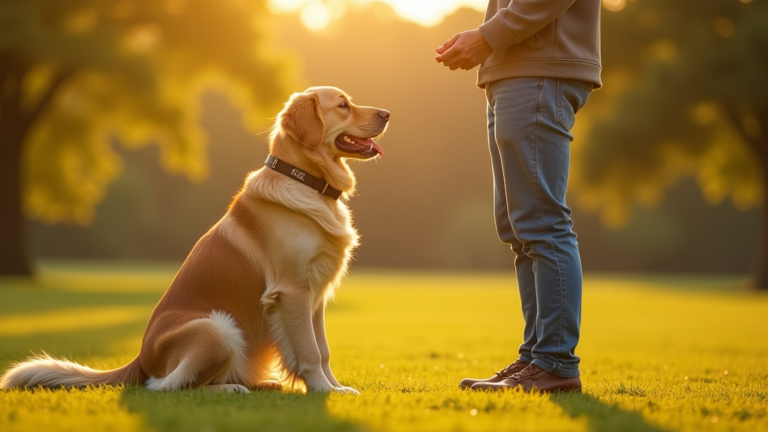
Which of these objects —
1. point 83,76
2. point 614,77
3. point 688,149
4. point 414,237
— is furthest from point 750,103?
point 414,237

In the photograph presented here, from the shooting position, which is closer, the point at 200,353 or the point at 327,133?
the point at 200,353

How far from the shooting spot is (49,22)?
58.4ft

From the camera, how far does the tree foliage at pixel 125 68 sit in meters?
17.4

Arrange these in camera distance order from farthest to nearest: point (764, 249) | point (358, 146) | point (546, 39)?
point (764, 249) → point (358, 146) → point (546, 39)

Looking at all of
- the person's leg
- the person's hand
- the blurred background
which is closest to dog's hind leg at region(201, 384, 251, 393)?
the person's leg

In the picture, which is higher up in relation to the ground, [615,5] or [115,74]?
[615,5]

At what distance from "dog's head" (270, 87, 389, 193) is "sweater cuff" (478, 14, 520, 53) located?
0.94 meters

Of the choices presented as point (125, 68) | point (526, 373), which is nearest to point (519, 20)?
point (526, 373)

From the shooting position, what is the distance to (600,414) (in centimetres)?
314

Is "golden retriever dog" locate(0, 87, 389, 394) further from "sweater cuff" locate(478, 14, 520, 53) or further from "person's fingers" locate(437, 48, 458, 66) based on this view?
"sweater cuff" locate(478, 14, 520, 53)

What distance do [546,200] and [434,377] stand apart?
1.44m

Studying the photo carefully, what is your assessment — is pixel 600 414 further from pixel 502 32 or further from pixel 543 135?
pixel 502 32

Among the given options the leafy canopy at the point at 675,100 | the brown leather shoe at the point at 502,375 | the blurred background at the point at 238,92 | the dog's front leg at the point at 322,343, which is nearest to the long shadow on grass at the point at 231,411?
the dog's front leg at the point at 322,343

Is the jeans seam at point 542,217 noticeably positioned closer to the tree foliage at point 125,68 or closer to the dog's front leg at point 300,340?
the dog's front leg at point 300,340
